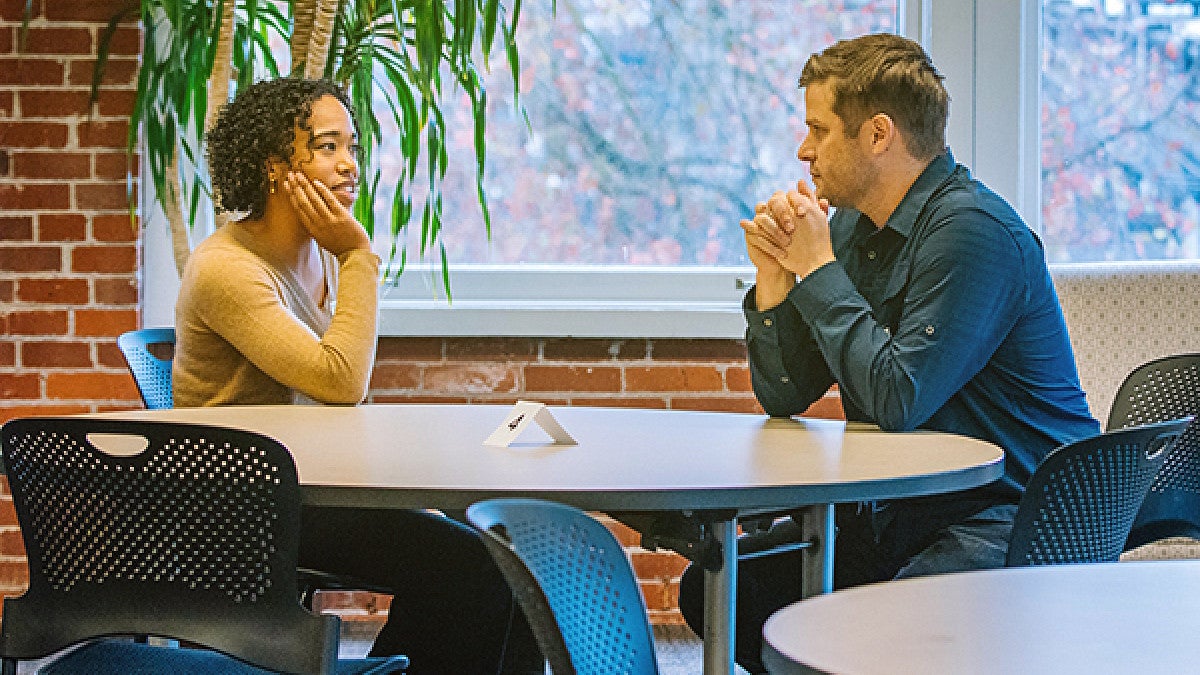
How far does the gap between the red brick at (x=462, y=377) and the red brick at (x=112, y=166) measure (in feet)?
3.04

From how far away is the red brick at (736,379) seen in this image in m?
3.75

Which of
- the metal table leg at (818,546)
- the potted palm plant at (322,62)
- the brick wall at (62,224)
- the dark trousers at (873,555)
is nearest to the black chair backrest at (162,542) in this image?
the metal table leg at (818,546)

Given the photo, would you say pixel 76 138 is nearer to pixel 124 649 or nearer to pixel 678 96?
pixel 678 96

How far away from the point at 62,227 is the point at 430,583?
2.02m

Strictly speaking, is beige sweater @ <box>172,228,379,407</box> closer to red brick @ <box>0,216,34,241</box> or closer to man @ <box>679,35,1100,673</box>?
man @ <box>679,35,1100,673</box>

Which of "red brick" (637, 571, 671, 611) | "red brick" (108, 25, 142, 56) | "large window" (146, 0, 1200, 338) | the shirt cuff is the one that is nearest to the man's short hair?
the shirt cuff

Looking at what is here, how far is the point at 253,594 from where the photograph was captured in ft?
5.13

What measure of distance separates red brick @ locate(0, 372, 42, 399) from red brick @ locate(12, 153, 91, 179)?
1.71 feet

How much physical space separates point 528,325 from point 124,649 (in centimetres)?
205

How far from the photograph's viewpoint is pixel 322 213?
2.52 metres

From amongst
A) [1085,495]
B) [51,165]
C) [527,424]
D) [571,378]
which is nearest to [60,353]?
[51,165]

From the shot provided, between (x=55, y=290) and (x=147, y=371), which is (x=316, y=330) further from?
(x=55, y=290)

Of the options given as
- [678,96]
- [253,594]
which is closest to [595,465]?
[253,594]

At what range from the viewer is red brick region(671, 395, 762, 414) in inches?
148
